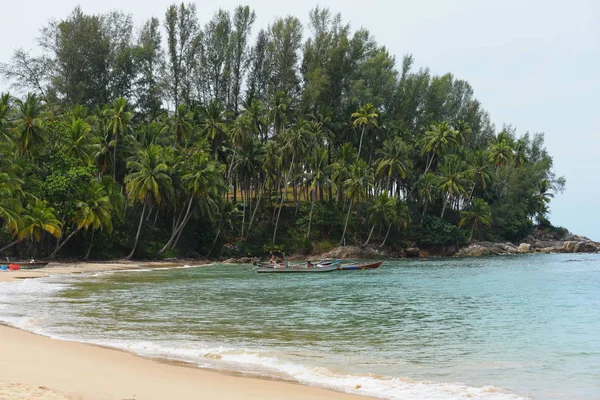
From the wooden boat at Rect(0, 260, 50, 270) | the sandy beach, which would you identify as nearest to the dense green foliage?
the wooden boat at Rect(0, 260, 50, 270)

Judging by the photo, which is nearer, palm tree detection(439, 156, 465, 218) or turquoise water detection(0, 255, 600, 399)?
turquoise water detection(0, 255, 600, 399)

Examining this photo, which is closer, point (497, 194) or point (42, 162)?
point (42, 162)

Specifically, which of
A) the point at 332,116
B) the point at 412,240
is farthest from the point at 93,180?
the point at 412,240

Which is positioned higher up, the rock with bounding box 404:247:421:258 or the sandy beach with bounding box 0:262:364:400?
the rock with bounding box 404:247:421:258

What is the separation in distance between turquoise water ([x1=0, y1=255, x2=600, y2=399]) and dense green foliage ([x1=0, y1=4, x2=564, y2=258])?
23.3 meters

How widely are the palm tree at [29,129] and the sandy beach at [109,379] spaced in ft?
155

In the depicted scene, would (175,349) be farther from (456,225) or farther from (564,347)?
(456,225)

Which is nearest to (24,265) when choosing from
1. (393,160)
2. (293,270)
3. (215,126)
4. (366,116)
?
(293,270)

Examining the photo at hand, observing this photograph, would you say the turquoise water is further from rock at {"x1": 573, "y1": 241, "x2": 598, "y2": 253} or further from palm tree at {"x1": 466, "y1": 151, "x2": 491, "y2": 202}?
rock at {"x1": 573, "y1": 241, "x2": 598, "y2": 253}

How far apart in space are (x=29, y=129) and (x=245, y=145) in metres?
27.0

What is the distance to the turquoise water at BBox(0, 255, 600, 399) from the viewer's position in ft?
45.8

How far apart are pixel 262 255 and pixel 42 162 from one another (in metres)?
28.2

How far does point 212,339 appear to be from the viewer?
18797 mm

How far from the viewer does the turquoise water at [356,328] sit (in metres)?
14.0
